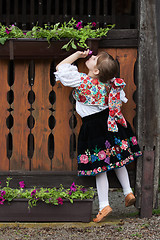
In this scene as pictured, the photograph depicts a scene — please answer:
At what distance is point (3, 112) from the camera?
4641 mm

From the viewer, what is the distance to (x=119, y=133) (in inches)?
177

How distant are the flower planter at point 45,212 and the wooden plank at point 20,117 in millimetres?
411

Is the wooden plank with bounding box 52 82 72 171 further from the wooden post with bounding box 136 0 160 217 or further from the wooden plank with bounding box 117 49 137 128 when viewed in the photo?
the wooden post with bounding box 136 0 160 217

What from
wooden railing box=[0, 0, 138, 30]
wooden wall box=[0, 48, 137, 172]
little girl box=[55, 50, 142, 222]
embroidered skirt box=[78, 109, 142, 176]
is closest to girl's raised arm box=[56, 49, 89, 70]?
little girl box=[55, 50, 142, 222]

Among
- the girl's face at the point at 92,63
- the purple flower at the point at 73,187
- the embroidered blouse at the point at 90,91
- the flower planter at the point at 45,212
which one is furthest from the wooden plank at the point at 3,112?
the girl's face at the point at 92,63

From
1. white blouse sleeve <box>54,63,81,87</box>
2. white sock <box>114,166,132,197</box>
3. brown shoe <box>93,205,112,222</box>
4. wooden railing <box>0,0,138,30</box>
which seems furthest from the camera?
wooden railing <box>0,0,138,30</box>

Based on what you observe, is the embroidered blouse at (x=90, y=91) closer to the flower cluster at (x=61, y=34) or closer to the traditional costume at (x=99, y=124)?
the traditional costume at (x=99, y=124)

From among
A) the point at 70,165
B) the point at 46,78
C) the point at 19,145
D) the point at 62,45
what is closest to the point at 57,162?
the point at 70,165

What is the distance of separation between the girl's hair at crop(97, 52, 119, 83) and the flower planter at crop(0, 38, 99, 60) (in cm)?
13

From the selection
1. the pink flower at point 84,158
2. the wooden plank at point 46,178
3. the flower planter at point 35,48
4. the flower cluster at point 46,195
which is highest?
the flower planter at point 35,48

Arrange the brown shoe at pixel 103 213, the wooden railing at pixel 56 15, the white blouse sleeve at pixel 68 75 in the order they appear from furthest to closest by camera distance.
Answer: the wooden railing at pixel 56 15 → the brown shoe at pixel 103 213 → the white blouse sleeve at pixel 68 75

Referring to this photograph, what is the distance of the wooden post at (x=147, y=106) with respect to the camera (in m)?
4.52

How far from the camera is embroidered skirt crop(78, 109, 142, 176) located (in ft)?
14.5

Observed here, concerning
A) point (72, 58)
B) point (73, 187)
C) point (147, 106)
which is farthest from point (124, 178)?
point (72, 58)
